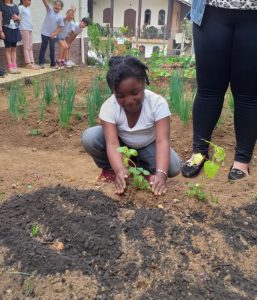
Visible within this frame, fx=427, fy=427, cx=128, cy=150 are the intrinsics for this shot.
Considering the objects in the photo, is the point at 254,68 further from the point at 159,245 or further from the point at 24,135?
the point at 24,135

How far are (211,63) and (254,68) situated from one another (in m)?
0.24

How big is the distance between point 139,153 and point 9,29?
14.6 feet

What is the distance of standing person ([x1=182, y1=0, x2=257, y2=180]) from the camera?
7.39 ft

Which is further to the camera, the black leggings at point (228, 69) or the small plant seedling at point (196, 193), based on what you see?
the black leggings at point (228, 69)

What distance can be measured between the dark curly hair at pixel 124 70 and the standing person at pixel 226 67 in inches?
18.6

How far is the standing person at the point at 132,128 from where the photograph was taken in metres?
2.02

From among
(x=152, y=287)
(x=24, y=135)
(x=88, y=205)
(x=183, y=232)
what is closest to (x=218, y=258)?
(x=183, y=232)

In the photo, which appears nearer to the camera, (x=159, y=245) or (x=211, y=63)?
(x=159, y=245)

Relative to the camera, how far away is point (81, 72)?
644cm

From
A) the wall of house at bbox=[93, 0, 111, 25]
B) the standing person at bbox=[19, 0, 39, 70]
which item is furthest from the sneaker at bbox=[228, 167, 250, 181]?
the wall of house at bbox=[93, 0, 111, 25]

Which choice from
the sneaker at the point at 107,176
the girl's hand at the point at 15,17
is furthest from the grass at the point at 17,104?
the girl's hand at the point at 15,17

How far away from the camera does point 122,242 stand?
5.36ft

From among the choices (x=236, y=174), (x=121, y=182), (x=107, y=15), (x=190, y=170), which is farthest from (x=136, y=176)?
(x=107, y=15)

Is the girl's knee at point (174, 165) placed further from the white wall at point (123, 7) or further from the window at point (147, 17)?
the window at point (147, 17)
